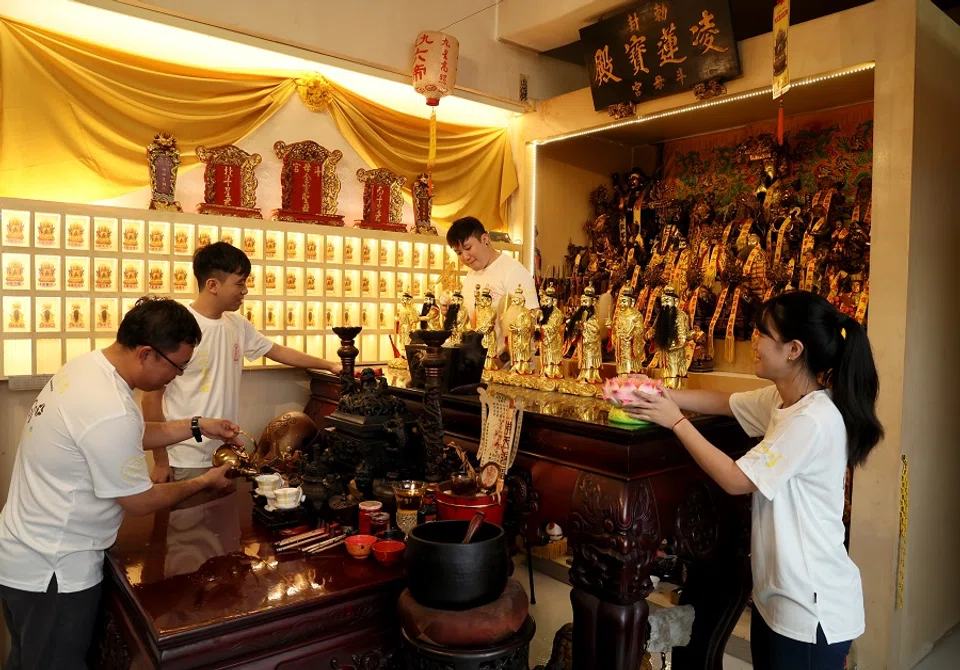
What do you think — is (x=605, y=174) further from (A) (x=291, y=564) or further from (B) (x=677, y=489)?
(A) (x=291, y=564)

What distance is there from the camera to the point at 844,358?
1.70m

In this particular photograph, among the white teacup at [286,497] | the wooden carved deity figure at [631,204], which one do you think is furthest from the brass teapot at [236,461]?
the wooden carved deity figure at [631,204]

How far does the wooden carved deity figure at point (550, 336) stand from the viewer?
2453 millimetres

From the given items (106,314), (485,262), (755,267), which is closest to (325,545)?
(485,262)

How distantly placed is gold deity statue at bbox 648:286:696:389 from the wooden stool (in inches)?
38.7

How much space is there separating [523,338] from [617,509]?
3.08ft

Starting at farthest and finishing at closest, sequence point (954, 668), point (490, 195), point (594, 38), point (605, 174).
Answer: point (605, 174)
point (490, 195)
point (594, 38)
point (954, 668)

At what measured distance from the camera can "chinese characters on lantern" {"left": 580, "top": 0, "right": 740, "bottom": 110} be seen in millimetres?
4016

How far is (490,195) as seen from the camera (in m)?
5.47

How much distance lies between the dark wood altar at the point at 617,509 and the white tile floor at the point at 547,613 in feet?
2.47

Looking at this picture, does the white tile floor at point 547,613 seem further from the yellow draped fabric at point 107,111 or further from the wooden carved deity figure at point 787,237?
the yellow draped fabric at point 107,111

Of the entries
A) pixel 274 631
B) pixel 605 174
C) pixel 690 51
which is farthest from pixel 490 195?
pixel 274 631

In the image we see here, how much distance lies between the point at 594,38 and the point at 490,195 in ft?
4.56

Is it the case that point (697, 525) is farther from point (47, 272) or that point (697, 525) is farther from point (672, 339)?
point (47, 272)
